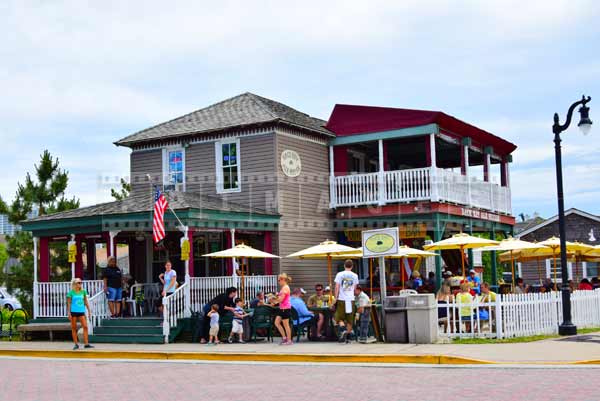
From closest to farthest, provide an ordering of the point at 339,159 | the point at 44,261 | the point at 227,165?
1. the point at 44,261
2. the point at 227,165
3. the point at 339,159

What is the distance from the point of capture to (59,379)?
1279 cm

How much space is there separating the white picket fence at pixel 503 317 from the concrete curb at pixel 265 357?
3143 mm

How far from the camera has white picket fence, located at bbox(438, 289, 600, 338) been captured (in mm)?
16594

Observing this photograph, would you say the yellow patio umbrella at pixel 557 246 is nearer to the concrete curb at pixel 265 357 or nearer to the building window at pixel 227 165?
the concrete curb at pixel 265 357

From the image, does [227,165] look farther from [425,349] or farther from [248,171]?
[425,349]

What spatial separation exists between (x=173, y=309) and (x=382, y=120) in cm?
998

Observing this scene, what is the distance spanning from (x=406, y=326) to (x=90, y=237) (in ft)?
41.9

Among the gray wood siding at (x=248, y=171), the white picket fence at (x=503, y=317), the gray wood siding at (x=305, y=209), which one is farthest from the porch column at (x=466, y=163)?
the white picket fence at (x=503, y=317)

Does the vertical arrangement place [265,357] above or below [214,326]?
below

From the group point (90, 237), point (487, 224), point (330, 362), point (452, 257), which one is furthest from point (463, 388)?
point (452, 257)

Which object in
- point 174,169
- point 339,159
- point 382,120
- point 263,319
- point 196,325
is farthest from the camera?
point 339,159

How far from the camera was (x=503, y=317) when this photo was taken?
16609mm

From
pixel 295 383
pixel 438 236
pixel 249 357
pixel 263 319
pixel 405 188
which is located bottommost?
pixel 249 357

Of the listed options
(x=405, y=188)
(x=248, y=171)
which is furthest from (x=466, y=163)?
(x=248, y=171)
